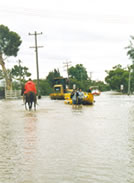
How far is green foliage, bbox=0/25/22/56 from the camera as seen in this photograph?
224 feet

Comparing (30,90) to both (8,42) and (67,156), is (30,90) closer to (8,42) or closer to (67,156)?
(67,156)

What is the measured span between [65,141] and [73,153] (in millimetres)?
1906

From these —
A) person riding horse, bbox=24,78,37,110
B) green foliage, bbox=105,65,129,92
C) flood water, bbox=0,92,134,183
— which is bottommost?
flood water, bbox=0,92,134,183

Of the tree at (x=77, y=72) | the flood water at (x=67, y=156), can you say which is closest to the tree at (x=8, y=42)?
the flood water at (x=67, y=156)

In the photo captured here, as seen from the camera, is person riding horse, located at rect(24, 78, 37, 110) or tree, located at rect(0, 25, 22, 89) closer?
person riding horse, located at rect(24, 78, 37, 110)

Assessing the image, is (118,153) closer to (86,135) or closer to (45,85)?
(86,135)

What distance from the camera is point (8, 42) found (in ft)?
226

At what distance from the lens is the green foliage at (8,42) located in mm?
68375

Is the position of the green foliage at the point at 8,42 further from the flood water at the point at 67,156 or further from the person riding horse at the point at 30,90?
the flood water at the point at 67,156

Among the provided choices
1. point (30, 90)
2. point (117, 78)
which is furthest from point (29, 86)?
point (117, 78)

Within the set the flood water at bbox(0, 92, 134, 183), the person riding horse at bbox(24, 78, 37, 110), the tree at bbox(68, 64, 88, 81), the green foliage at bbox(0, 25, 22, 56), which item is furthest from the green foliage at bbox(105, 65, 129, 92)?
the flood water at bbox(0, 92, 134, 183)

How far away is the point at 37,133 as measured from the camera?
12305 mm

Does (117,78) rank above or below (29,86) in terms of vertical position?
above

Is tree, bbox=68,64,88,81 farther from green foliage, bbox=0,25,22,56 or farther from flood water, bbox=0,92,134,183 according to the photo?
flood water, bbox=0,92,134,183
